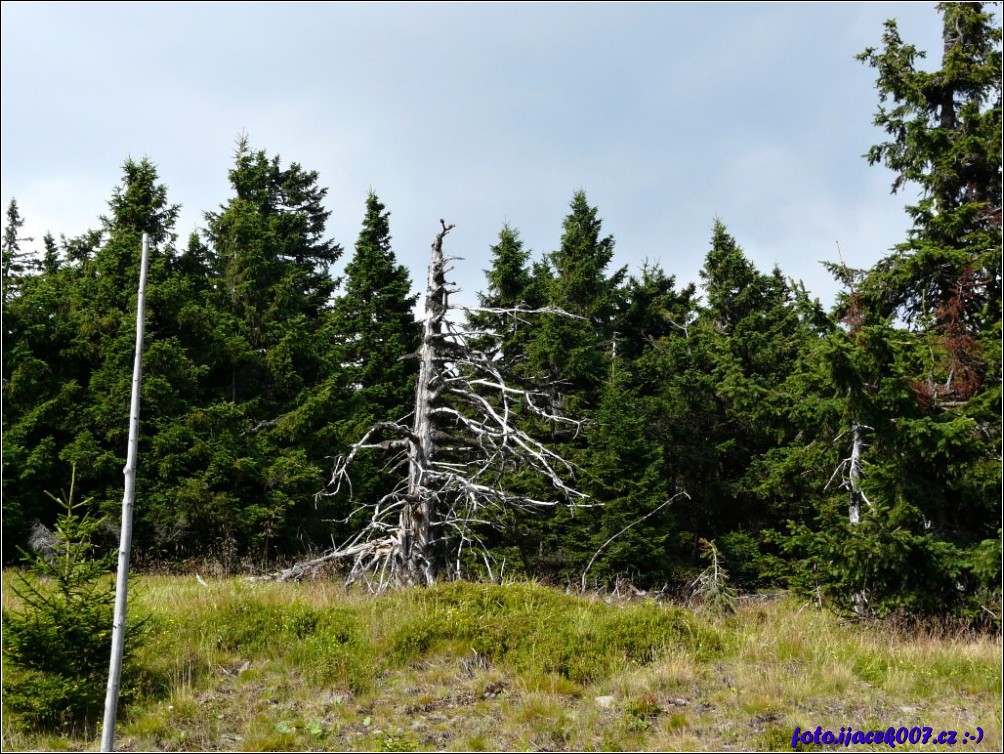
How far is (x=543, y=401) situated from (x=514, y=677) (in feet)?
56.8

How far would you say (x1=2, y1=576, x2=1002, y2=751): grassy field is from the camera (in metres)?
6.29

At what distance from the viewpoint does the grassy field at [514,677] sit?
6285mm

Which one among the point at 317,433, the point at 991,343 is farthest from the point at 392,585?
the point at 317,433

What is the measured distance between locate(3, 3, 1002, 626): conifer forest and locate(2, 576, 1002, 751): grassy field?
4.65ft

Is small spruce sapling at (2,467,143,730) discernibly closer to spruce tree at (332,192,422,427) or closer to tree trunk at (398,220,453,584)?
tree trunk at (398,220,453,584)

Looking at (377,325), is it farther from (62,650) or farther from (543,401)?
(62,650)

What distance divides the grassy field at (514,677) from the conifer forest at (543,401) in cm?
142

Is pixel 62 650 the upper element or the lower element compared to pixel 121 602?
lower

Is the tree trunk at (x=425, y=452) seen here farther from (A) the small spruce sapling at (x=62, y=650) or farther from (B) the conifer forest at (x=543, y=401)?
(A) the small spruce sapling at (x=62, y=650)

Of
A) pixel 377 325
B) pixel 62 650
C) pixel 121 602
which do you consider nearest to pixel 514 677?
pixel 121 602

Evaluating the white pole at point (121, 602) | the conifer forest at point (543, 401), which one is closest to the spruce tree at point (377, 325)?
the conifer forest at point (543, 401)

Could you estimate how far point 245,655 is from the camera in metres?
7.83

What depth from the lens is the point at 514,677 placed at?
7336 millimetres

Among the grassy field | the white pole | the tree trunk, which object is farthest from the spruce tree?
the white pole
